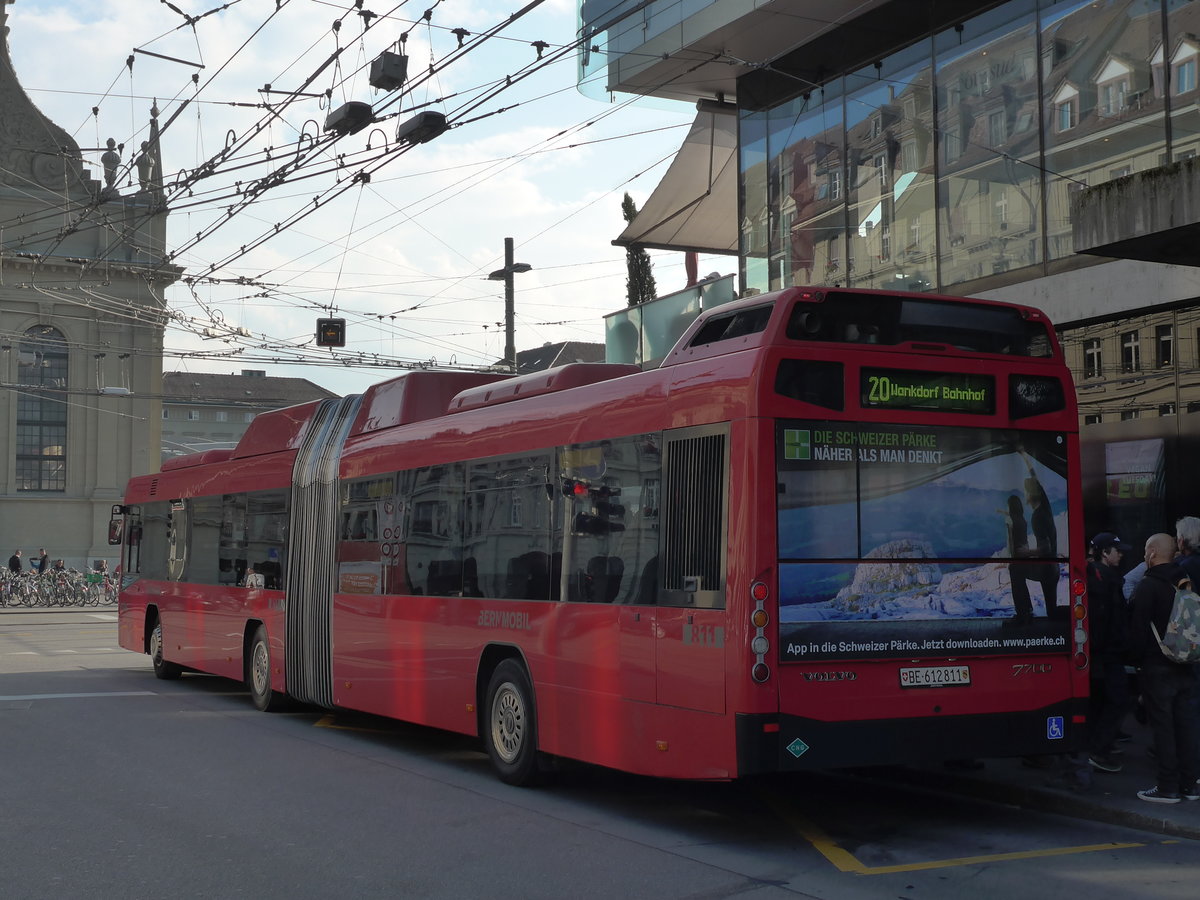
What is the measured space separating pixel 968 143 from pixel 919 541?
974 cm

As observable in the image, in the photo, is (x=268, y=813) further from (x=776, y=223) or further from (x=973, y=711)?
(x=776, y=223)

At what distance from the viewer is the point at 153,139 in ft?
65.8

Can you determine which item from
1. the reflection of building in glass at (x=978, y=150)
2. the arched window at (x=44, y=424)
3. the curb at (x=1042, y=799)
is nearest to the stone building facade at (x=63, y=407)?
the arched window at (x=44, y=424)

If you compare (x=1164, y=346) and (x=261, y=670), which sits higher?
(x=1164, y=346)

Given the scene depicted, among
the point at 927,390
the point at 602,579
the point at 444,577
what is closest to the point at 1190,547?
the point at 927,390

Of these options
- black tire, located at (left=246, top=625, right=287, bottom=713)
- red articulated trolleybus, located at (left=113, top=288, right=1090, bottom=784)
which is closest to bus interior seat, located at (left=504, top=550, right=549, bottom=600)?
red articulated trolleybus, located at (left=113, top=288, right=1090, bottom=784)

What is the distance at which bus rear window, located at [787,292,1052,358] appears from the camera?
8250 millimetres

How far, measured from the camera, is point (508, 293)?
27641mm

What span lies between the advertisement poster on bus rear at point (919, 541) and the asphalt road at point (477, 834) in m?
1.16

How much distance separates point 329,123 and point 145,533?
311 inches

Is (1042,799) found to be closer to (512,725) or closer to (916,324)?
(916,324)

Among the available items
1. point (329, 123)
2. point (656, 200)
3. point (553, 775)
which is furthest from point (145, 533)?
point (553, 775)

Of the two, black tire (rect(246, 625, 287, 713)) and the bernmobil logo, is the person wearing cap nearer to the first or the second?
the bernmobil logo

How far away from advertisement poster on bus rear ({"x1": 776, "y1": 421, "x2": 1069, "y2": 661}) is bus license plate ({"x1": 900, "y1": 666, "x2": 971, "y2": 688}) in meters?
0.09
